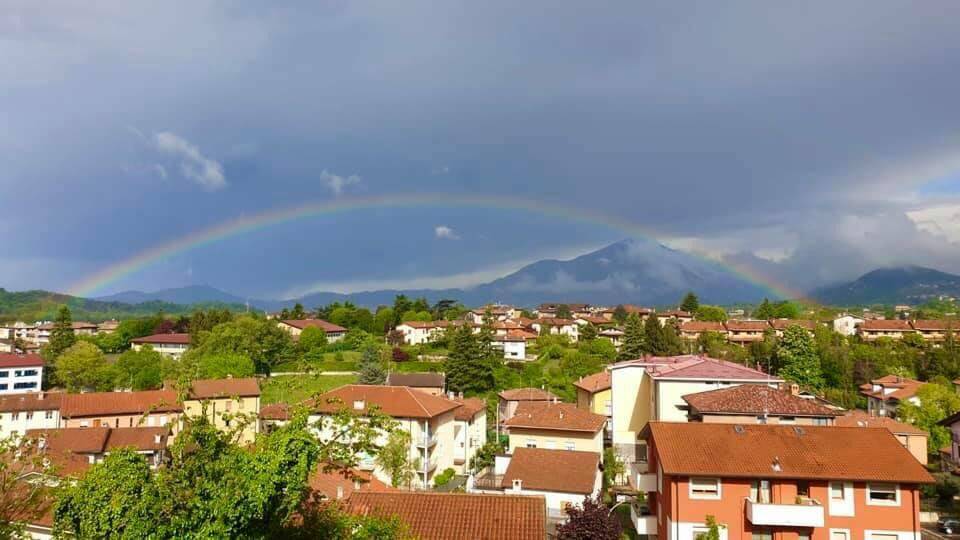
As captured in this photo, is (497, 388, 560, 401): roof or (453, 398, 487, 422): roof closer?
(453, 398, 487, 422): roof

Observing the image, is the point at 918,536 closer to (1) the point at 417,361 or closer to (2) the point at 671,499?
(2) the point at 671,499

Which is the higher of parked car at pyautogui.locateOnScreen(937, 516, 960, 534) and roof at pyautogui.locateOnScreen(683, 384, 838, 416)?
roof at pyautogui.locateOnScreen(683, 384, 838, 416)

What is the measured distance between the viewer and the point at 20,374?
65625mm

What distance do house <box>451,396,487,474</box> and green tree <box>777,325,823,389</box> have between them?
93.4 feet

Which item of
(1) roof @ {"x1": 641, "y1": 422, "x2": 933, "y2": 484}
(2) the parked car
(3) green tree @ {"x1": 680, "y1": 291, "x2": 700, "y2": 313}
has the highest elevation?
(3) green tree @ {"x1": 680, "y1": 291, "x2": 700, "y2": 313}

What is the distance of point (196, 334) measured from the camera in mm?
81312

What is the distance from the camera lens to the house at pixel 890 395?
145 ft

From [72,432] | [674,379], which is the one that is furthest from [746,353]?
[72,432]

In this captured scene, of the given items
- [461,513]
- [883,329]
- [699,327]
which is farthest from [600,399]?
[883,329]

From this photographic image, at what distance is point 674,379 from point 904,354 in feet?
159

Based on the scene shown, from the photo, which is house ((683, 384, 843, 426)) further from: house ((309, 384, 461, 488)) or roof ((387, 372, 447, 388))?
roof ((387, 372, 447, 388))

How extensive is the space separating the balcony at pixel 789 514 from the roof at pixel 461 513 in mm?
6868

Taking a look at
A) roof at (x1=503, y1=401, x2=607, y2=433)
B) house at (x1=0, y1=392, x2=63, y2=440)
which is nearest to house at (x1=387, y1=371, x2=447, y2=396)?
roof at (x1=503, y1=401, x2=607, y2=433)

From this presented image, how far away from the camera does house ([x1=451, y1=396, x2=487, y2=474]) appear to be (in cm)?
3762
